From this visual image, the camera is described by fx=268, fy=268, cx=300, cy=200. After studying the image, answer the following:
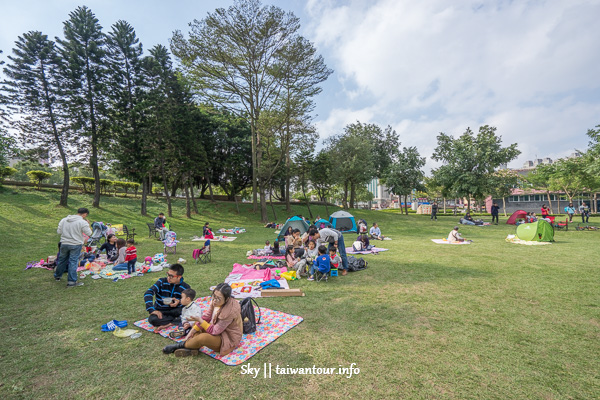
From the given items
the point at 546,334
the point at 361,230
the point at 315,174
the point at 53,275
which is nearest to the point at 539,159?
the point at 315,174

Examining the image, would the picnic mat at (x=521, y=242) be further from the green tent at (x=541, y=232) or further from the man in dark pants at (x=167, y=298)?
the man in dark pants at (x=167, y=298)

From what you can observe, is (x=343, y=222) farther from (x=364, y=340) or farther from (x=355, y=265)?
(x=364, y=340)

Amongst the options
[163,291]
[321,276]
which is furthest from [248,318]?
[321,276]

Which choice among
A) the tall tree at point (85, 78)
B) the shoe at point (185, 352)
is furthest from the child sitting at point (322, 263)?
the tall tree at point (85, 78)

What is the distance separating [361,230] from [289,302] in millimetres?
11239

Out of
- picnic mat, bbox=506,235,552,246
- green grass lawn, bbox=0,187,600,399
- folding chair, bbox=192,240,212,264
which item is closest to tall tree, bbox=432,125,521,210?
picnic mat, bbox=506,235,552,246

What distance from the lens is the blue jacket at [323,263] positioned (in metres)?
7.67

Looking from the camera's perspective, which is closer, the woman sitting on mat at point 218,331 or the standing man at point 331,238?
the woman sitting on mat at point 218,331

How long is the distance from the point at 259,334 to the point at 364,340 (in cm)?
176

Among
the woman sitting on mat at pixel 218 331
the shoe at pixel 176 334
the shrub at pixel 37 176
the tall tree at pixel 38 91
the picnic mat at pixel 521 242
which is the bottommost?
the shoe at pixel 176 334

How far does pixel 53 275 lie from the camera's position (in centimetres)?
795

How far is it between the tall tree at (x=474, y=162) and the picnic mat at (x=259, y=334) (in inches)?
1107

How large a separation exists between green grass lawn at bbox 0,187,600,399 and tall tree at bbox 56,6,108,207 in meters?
15.6

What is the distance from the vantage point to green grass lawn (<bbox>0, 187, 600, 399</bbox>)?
3.27 meters
